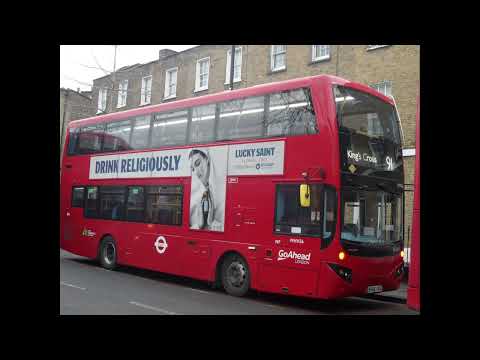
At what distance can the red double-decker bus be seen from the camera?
31.4 feet

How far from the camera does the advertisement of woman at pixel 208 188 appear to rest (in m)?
11.6

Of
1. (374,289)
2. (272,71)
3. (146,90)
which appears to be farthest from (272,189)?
(146,90)

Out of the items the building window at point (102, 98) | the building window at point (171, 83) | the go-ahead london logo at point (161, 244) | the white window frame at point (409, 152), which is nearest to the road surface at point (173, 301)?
the go-ahead london logo at point (161, 244)

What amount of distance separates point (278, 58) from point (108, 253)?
11950 mm

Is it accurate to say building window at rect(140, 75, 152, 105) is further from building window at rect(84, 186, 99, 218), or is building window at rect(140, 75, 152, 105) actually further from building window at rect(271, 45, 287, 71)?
building window at rect(84, 186, 99, 218)

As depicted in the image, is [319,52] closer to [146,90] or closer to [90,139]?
[90,139]

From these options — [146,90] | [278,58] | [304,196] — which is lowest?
[304,196]

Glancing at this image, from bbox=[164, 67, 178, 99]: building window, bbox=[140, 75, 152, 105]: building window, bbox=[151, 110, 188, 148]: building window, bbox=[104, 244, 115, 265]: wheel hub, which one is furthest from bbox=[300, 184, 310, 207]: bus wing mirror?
bbox=[140, 75, 152, 105]: building window

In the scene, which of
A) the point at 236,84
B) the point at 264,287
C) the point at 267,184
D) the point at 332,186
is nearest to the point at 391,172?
the point at 332,186

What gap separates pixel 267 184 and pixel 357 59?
10.7 meters

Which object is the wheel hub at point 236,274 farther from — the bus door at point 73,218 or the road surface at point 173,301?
the bus door at point 73,218

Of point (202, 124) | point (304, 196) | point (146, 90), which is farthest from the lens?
point (146, 90)

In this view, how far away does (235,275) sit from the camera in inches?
441
